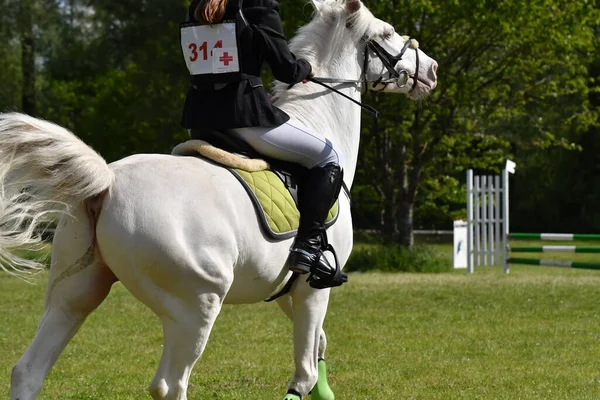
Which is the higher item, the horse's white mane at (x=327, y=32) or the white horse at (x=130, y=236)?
the horse's white mane at (x=327, y=32)

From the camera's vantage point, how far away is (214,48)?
548 centimetres

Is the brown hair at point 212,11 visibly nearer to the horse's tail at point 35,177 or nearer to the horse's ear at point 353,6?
the horse's tail at point 35,177

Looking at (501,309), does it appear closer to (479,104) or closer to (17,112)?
(17,112)

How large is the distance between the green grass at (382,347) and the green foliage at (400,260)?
6099 mm

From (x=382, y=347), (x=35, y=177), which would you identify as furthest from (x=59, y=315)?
(x=382, y=347)

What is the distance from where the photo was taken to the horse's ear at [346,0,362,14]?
6398 millimetres

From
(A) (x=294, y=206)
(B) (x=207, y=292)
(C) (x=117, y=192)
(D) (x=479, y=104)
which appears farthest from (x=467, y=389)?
(D) (x=479, y=104)

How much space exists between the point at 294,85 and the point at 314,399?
2.00 m

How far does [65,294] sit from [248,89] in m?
1.51

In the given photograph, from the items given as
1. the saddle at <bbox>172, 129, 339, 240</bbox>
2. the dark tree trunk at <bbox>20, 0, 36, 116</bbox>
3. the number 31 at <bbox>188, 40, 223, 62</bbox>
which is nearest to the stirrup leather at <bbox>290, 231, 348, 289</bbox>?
the saddle at <bbox>172, 129, 339, 240</bbox>

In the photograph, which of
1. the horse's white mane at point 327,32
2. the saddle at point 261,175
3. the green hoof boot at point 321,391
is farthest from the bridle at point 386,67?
the green hoof boot at point 321,391

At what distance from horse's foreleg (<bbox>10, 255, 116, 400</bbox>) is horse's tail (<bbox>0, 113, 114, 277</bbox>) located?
0.20m

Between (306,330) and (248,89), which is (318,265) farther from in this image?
(248,89)

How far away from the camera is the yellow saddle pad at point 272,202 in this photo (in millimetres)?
5379
